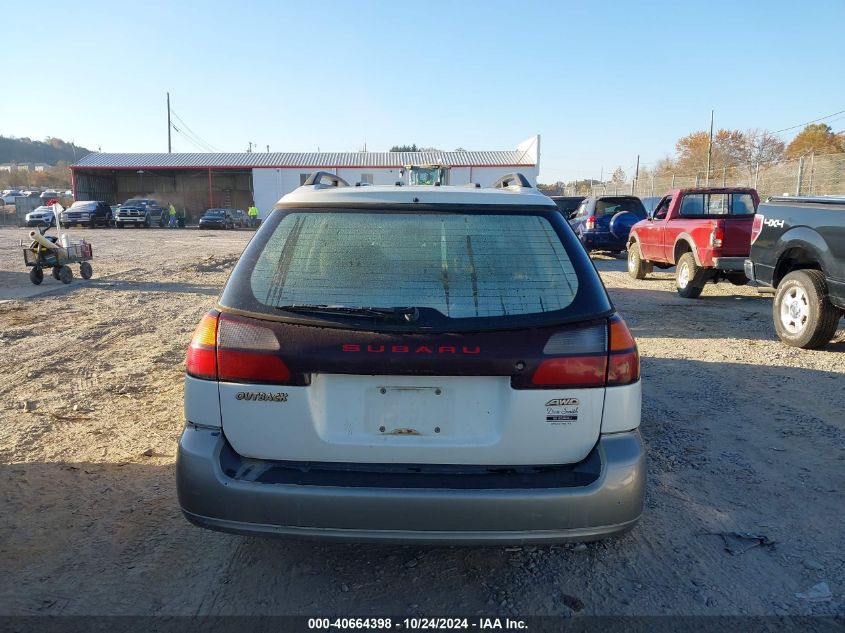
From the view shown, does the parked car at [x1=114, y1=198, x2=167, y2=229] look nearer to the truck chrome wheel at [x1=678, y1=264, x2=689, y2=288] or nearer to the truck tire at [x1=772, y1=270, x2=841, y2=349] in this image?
the truck chrome wheel at [x1=678, y1=264, x2=689, y2=288]

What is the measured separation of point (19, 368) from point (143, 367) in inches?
46.2

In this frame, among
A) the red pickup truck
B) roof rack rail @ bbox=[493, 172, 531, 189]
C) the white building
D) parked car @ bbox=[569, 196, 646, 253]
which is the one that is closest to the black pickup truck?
the red pickup truck

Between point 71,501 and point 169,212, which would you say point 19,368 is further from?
point 169,212

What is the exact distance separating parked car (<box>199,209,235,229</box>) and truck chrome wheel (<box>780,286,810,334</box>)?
3483 cm

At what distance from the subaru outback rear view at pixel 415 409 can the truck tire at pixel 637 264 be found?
1160cm

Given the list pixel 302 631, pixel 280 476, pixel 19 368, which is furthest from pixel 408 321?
pixel 19 368

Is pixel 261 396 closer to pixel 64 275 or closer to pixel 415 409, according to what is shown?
pixel 415 409

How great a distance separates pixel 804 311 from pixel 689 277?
3.87m

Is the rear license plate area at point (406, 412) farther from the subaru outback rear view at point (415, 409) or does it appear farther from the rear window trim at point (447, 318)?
the rear window trim at point (447, 318)

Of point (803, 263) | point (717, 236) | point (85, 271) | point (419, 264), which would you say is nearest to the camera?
point (419, 264)

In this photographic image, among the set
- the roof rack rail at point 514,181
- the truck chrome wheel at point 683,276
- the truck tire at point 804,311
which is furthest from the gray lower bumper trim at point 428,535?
the truck chrome wheel at point 683,276

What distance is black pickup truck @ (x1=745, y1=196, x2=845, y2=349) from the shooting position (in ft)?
21.3

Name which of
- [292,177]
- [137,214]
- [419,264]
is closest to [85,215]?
[137,214]

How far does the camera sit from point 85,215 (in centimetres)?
3600
